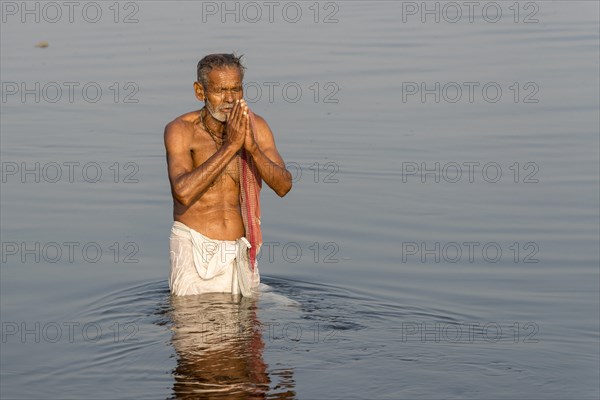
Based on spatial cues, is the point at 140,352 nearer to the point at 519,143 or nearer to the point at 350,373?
the point at 350,373

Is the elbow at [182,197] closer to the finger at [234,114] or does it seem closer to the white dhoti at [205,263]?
the white dhoti at [205,263]

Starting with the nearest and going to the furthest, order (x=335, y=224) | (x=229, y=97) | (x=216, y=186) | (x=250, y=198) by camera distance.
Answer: (x=229, y=97)
(x=250, y=198)
(x=216, y=186)
(x=335, y=224)

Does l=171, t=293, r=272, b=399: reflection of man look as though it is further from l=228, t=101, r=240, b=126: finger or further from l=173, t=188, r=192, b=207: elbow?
l=228, t=101, r=240, b=126: finger

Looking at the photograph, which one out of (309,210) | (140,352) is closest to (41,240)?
(309,210)

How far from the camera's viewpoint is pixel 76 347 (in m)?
7.45

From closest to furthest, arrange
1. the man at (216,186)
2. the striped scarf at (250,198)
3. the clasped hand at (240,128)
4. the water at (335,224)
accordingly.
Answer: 1. the water at (335,224)
2. the clasped hand at (240,128)
3. the man at (216,186)
4. the striped scarf at (250,198)

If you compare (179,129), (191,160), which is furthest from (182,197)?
(179,129)

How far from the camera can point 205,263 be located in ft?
25.4

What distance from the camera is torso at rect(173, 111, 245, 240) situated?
25.3ft

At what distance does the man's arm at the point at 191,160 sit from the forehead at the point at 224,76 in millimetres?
279

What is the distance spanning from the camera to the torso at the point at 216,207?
7719 millimetres

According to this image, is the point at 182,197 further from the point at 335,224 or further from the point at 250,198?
the point at 335,224

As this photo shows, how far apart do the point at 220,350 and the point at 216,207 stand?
1142 mm

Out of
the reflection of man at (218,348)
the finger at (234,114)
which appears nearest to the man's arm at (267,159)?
the finger at (234,114)
